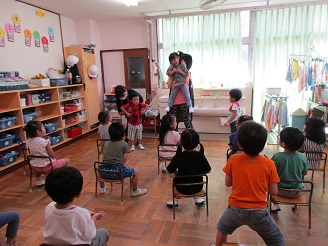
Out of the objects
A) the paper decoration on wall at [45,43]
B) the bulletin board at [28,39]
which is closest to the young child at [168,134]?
the bulletin board at [28,39]

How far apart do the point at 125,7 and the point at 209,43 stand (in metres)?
1.86

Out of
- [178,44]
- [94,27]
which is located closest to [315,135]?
[178,44]

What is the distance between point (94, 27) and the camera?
569cm

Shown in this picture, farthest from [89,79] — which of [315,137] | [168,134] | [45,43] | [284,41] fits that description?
[315,137]

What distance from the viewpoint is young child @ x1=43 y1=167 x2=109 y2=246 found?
1188 millimetres

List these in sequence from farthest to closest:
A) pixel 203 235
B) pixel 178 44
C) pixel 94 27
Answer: pixel 94 27
pixel 178 44
pixel 203 235

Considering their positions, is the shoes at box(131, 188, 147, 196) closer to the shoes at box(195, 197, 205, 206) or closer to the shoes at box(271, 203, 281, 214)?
the shoes at box(195, 197, 205, 206)

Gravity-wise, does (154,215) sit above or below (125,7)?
below

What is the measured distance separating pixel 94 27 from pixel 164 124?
3914 mm

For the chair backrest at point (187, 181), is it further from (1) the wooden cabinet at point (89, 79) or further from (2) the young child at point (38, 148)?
(1) the wooden cabinet at point (89, 79)

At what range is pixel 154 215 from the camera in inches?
91.0

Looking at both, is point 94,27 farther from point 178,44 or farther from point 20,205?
point 20,205

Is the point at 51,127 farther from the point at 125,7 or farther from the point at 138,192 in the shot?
the point at 125,7

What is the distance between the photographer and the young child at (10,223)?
171cm
